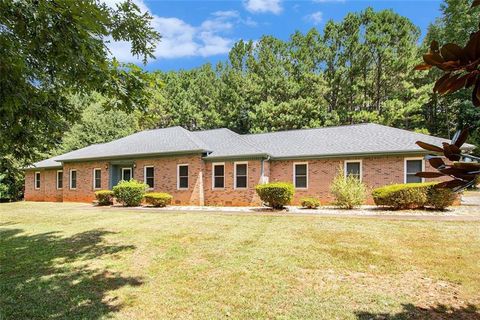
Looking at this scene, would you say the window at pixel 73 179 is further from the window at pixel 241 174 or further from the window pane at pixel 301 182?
the window pane at pixel 301 182

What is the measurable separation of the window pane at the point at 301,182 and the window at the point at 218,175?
4.31 metres

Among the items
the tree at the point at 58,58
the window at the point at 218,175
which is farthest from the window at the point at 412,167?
the tree at the point at 58,58

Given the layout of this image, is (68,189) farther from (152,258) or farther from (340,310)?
(340,310)

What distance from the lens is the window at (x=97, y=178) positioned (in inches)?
854

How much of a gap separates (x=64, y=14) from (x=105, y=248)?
570 cm

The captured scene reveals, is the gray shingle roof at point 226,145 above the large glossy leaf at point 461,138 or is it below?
above

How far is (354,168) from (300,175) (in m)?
2.96

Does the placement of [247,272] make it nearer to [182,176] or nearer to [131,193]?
[182,176]

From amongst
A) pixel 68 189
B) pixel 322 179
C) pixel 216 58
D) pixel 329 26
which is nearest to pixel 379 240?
pixel 322 179

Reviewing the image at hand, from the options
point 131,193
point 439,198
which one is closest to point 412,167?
point 439,198

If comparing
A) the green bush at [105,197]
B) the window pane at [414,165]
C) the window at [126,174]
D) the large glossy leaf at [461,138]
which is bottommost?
the green bush at [105,197]

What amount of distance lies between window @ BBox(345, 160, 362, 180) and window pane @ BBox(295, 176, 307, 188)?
231 cm

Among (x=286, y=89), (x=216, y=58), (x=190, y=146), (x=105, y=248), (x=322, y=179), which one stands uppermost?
(x=216, y=58)

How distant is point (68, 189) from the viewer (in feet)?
76.0
